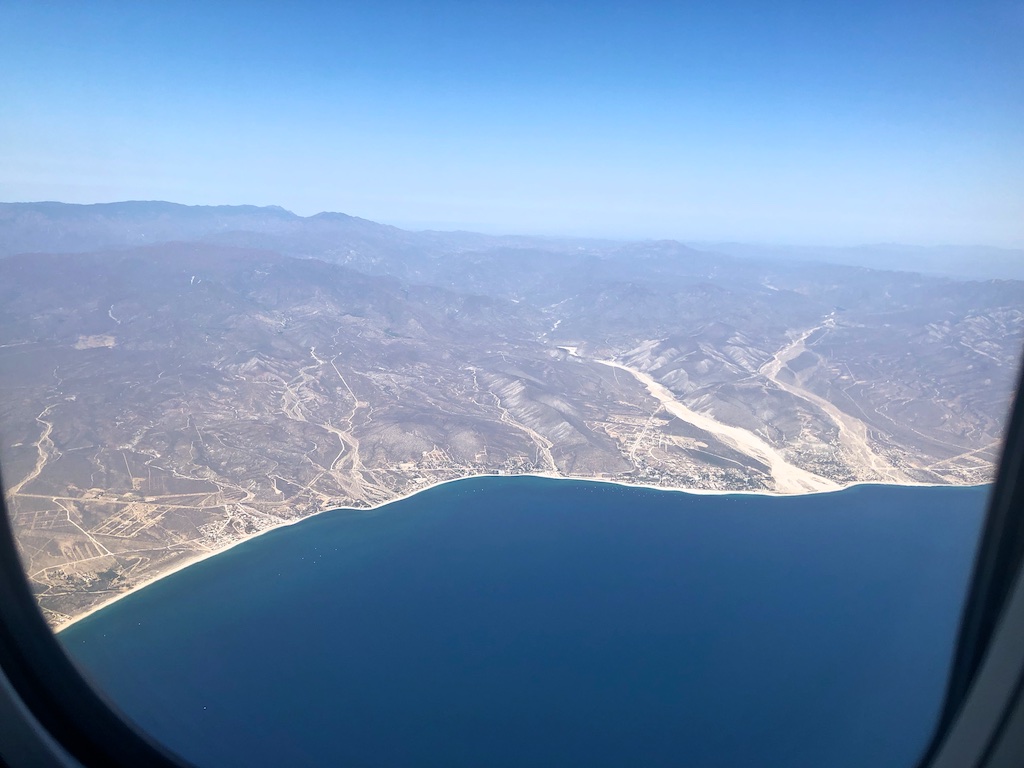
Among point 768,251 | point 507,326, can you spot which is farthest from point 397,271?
point 768,251

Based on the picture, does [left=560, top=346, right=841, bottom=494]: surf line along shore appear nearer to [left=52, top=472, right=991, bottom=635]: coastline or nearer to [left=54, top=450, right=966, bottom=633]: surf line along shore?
[left=54, top=450, right=966, bottom=633]: surf line along shore

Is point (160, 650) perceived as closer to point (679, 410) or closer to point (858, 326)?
point (679, 410)

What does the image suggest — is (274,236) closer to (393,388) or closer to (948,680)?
(393,388)

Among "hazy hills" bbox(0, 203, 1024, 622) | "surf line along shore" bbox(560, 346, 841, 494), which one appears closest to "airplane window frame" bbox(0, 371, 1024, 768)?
"hazy hills" bbox(0, 203, 1024, 622)

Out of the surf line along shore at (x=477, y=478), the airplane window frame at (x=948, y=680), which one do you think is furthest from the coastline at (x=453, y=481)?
the airplane window frame at (x=948, y=680)

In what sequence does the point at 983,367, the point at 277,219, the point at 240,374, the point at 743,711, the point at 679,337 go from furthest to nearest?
1. the point at 277,219
2. the point at 679,337
3. the point at 240,374
4. the point at 983,367
5. the point at 743,711

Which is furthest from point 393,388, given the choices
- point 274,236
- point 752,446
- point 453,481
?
point 274,236
